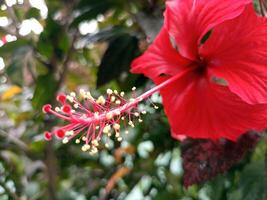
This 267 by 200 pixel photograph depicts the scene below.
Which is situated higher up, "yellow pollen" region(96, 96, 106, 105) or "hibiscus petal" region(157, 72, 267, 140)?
"yellow pollen" region(96, 96, 106, 105)

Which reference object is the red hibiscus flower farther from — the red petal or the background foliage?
the background foliage

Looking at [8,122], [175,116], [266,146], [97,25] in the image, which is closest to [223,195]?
[266,146]

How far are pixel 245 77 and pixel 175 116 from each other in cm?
14

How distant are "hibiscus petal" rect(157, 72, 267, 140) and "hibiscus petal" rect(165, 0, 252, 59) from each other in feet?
0.17

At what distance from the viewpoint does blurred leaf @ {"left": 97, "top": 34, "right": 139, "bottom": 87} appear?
0.95 metres

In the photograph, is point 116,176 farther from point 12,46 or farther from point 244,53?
point 244,53

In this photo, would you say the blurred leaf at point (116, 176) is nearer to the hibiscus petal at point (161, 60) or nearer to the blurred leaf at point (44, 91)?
the blurred leaf at point (44, 91)

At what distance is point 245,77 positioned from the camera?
26.9 inches

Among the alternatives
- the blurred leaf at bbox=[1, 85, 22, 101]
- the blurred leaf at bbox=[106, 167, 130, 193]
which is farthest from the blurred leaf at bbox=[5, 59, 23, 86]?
the blurred leaf at bbox=[106, 167, 130, 193]

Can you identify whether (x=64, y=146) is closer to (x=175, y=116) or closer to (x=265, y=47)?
(x=175, y=116)

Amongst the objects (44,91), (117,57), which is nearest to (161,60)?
(117,57)

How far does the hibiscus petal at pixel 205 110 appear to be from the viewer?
0.71m

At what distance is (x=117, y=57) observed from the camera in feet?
3.20

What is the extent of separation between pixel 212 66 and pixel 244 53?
68 millimetres
